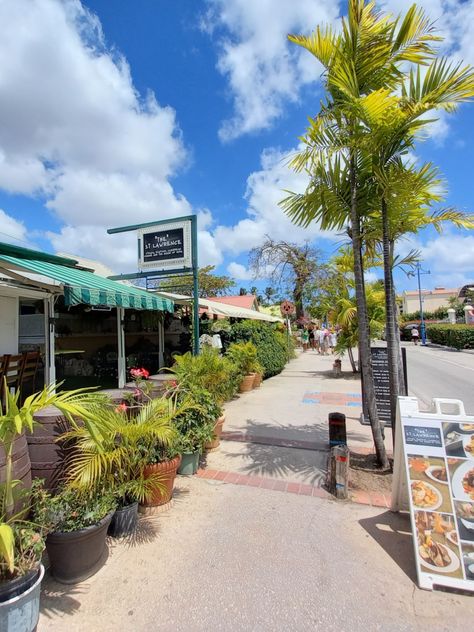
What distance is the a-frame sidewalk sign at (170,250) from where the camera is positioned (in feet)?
22.9

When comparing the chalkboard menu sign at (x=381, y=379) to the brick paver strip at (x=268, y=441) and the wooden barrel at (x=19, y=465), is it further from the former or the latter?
the wooden barrel at (x=19, y=465)

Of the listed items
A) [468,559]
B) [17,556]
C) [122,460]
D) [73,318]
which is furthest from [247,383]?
[17,556]

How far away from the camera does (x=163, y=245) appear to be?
7.26 meters

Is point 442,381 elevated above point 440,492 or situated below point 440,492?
below

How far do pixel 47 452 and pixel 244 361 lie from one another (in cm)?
648

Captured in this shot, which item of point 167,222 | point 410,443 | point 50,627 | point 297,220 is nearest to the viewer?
point 50,627

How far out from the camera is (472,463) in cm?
264

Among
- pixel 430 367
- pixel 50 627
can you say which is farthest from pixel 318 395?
pixel 430 367

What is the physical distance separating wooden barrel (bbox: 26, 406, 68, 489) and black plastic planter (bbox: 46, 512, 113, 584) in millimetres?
630

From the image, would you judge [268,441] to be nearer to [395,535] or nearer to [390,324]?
[395,535]

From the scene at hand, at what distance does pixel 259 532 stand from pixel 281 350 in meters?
10.8

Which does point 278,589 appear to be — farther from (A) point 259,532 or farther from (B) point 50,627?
(B) point 50,627

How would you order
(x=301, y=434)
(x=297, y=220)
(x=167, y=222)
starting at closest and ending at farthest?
(x=297, y=220) < (x=301, y=434) < (x=167, y=222)

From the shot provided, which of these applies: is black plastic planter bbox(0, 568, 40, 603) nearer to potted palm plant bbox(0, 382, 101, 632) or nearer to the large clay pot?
potted palm plant bbox(0, 382, 101, 632)
